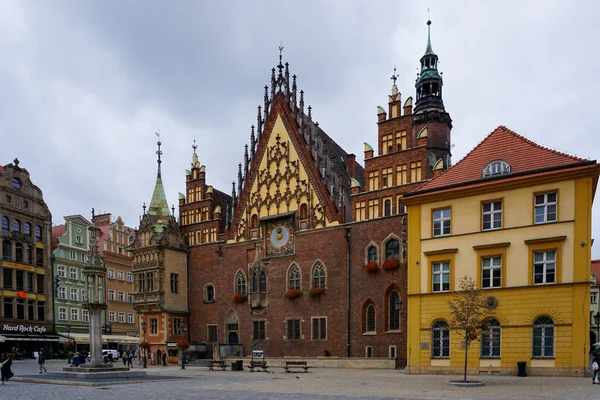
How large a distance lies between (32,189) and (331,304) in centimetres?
4217

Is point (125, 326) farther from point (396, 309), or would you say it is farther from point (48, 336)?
point (396, 309)

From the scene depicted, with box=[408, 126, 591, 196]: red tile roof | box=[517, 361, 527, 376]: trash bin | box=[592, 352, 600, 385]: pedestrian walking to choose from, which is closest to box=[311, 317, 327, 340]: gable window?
box=[408, 126, 591, 196]: red tile roof

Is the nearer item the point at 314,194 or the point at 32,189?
the point at 314,194

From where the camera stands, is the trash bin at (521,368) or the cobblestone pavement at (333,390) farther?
the trash bin at (521,368)

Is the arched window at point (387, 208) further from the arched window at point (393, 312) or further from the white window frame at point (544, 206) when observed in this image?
the white window frame at point (544, 206)

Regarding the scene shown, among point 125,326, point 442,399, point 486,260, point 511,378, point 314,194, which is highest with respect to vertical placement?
point 314,194

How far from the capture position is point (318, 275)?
140ft

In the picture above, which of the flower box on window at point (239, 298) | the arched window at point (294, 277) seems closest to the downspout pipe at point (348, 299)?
the arched window at point (294, 277)

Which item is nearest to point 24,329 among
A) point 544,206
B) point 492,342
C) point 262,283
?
point 262,283

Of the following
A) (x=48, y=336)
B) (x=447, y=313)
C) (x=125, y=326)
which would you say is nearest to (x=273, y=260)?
(x=447, y=313)

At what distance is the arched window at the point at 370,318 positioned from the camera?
3959 cm

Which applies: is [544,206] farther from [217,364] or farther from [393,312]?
[217,364]

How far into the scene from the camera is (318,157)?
4503 centimetres

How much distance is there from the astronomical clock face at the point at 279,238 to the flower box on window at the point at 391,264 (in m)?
9.44
